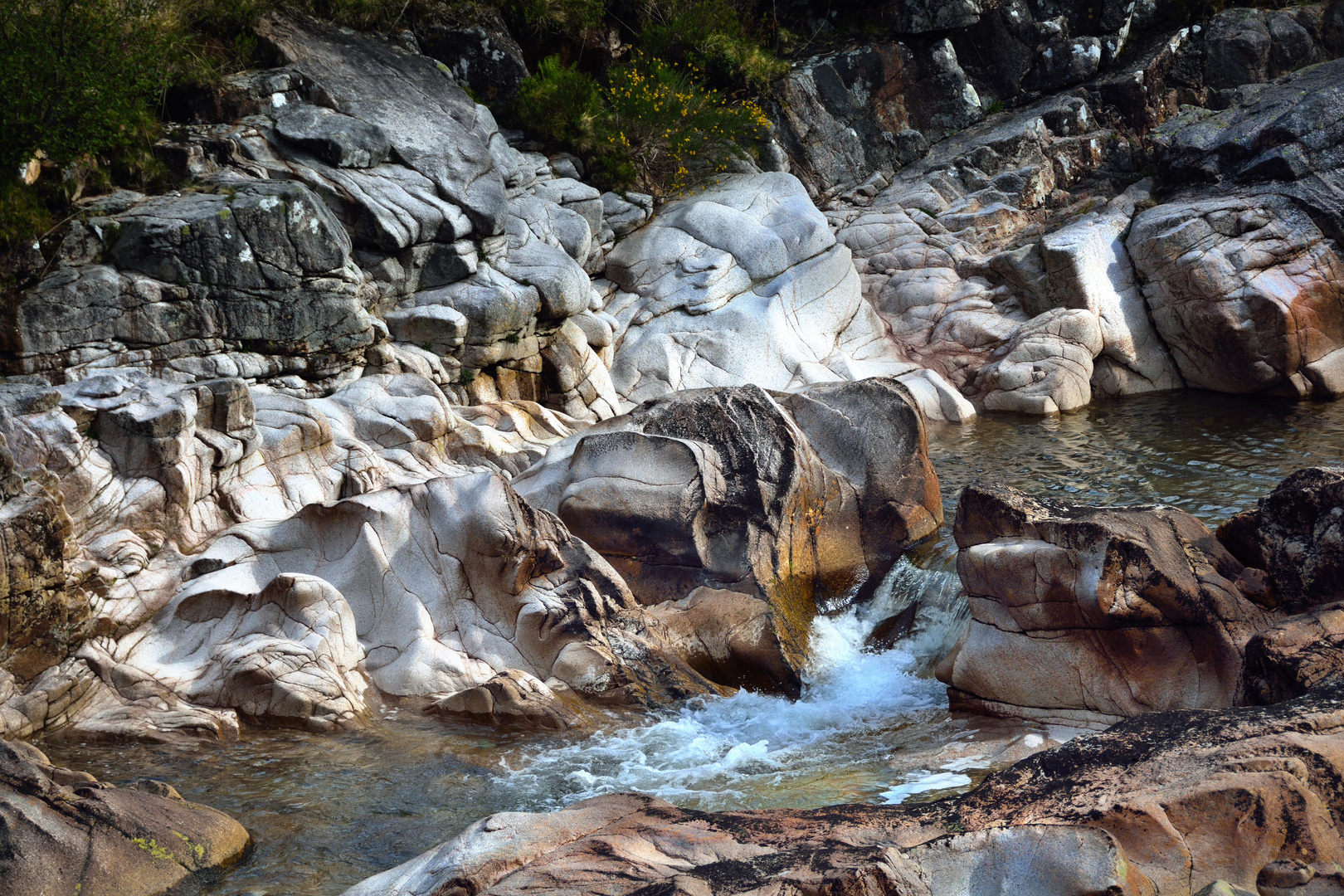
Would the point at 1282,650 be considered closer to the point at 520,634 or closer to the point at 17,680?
the point at 520,634

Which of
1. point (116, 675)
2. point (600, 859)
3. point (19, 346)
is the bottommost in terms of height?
point (116, 675)

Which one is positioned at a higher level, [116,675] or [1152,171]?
[1152,171]

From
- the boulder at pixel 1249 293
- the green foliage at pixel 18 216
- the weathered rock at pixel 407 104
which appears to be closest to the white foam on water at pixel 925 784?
the green foliage at pixel 18 216

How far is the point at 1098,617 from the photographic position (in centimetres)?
631

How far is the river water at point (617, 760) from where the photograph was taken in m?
5.12

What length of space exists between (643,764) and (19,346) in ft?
24.6

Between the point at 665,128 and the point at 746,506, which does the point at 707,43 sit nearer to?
the point at 665,128

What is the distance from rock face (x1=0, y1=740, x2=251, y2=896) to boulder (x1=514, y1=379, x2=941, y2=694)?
3.87m

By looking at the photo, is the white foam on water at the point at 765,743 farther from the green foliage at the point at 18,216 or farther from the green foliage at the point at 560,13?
the green foliage at the point at 560,13

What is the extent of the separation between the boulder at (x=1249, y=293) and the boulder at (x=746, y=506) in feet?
25.6

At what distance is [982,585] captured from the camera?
686 cm

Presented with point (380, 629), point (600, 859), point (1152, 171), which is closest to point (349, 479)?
point (380, 629)

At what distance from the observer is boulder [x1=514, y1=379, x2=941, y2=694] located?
7914 millimetres

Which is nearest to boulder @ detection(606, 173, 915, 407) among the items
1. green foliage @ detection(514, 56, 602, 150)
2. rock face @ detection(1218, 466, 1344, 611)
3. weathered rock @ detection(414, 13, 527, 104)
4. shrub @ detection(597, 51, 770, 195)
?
shrub @ detection(597, 51, 770, 195)
